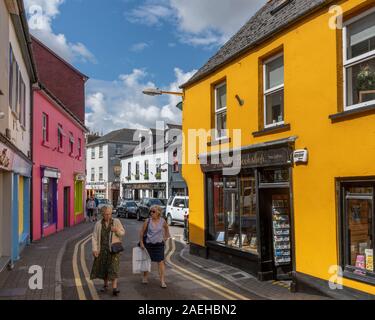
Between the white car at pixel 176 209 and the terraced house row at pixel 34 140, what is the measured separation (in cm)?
588

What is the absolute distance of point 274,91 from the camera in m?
9.53

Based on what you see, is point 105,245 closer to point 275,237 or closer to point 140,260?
point 140,260

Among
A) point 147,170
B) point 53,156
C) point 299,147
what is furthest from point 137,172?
point 299,147

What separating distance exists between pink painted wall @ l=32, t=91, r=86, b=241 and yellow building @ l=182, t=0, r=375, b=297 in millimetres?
8462

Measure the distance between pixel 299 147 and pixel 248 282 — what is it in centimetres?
314

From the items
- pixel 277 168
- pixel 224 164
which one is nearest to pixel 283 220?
pixel 277 168

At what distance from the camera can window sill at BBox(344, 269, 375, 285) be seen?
6696 millimetres

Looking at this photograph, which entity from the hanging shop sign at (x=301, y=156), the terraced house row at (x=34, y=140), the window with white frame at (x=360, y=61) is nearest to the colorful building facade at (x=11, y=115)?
the terraced house row at (x=34, y=140)

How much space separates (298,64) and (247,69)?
79.4 inches

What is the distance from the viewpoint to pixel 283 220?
976 centimetres

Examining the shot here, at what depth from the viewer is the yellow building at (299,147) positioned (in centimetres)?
710

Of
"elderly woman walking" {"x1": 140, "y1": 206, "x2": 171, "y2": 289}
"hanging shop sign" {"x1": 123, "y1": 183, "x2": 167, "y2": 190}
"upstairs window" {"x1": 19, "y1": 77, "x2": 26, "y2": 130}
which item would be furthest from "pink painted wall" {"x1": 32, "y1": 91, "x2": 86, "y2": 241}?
"hanging shop sign" {"x1": 123, "y1": 183, "x2": 167, "y2": 190}

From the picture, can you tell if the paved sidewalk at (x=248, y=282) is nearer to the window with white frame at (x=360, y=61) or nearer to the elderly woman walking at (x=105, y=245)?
the elderly woman walking at (x=105, y=245)

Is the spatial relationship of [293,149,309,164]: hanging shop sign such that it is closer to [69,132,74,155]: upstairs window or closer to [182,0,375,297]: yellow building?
[182,0,375,297]: yellow building
